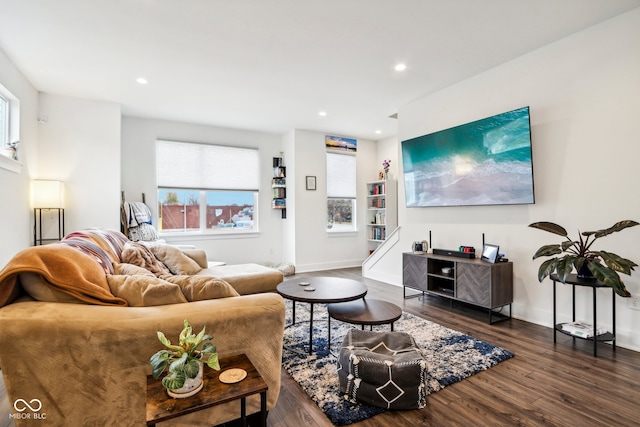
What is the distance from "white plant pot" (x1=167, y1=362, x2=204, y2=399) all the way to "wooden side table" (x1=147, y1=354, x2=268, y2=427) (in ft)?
0.05

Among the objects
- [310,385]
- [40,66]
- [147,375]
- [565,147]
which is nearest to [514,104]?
[565,147]

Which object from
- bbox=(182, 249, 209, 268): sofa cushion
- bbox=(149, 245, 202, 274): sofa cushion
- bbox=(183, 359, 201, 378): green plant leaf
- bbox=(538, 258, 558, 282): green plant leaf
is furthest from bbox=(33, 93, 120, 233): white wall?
bbox=(538, 258, 558, 282): green plant leaf

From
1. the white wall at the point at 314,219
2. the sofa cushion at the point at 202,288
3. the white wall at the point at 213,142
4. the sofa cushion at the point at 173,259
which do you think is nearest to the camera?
the sofa cushion at the point at 202,288

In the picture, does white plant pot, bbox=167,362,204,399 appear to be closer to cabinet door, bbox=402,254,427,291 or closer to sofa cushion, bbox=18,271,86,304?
sofa cushion, bbox=18,271,86,304

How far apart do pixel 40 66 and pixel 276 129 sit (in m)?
3.48

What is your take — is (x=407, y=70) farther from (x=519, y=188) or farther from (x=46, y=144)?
(x=46, y=144)

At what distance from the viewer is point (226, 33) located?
288 centimetres

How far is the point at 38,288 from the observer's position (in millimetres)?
1379

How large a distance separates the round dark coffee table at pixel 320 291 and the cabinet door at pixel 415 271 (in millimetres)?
1399

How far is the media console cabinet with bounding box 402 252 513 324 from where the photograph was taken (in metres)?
3.19

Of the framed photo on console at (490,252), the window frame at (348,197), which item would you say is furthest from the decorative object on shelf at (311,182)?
the framed photo on console at (490,252)

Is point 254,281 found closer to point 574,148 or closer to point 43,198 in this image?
point 43,198

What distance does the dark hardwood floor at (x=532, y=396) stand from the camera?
1.71 metres

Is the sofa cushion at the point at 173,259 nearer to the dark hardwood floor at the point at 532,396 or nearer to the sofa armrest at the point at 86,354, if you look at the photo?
the dark hardwood floor at the point at 532,396
